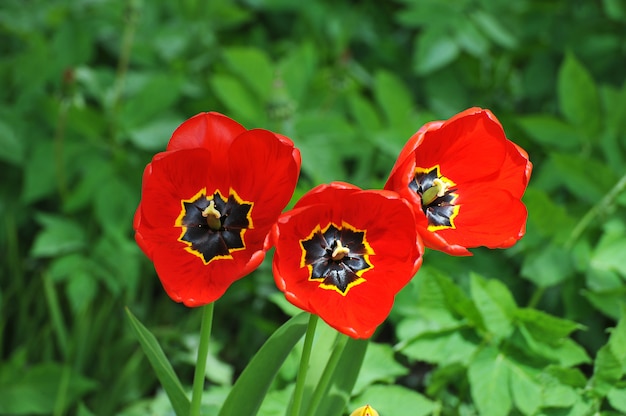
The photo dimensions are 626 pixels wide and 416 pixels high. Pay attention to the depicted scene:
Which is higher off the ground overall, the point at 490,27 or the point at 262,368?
the point at 262,368

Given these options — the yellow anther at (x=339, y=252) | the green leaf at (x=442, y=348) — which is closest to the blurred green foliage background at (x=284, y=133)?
the green leaf at (x=442, y=348)

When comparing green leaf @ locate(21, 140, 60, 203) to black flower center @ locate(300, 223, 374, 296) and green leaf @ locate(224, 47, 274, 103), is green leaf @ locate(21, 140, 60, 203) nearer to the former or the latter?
green leaf @ locate(224, 47, 274, 103)

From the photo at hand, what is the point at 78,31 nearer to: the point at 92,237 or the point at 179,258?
the point at 92,237

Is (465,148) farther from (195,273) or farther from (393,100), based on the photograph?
(393,100)

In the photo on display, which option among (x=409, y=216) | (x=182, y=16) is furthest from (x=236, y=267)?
(x=182, y=16)

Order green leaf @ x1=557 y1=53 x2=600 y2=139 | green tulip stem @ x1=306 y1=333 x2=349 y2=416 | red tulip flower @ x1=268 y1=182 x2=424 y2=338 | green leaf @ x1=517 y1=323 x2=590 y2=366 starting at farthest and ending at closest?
green leaf @ x1=557 y1=53 x2=600 y2=139 → green leaf @ x1=517 y1=323 x2=590 y2=366 → green tulip stem @ x1=306 y1=333 x2=349 y2=416 → red tulip flower @ x1=268 y1=182 x2=424 y2=338

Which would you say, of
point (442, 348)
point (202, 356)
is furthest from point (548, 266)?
point (202, 356)

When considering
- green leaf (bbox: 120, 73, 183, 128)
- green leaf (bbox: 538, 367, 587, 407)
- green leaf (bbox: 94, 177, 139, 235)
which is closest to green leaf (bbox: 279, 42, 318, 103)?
green leaf (bbox: 120, 73, 183, 128)
